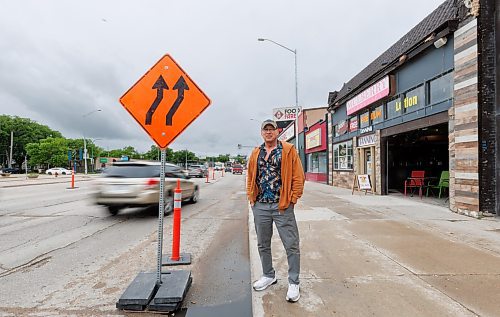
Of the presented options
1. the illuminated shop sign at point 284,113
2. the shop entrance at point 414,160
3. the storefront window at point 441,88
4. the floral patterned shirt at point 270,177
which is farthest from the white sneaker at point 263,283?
the illuminated shop sign at point 284,113

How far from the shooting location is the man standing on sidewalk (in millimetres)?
3270

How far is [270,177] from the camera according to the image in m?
3.37

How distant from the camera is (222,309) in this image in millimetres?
3248

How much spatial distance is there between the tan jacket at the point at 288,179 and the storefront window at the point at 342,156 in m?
14.7

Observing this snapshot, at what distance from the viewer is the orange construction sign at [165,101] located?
11.5 feet

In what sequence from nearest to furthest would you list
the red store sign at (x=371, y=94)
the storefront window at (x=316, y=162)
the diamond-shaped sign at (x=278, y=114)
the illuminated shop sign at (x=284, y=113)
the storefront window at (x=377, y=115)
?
the red store sign at (x=371, y=94) → the storefront window at (x=377, y=115) → the storefront window at (x=316, y=162) → the illuminated shop sign at (x=284, y=113) → the diamond-shaped sign at (x=278, y=114)

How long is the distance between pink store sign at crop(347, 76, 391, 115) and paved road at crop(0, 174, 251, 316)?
8.22m

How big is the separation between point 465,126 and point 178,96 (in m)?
8.16

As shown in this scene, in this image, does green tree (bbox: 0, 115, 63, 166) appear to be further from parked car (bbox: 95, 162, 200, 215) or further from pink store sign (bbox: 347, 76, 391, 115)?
pink store sign (bbox: 347, 76, 391, 115)

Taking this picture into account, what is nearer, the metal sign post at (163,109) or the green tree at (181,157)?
the metal sign post at (163,109)

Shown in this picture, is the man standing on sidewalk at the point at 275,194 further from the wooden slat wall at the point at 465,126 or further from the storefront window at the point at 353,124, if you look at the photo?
the storefront window at the point at 353,124

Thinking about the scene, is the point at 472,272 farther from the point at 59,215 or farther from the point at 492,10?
the point at 59,215

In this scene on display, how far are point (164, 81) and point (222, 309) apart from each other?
2.64 meters

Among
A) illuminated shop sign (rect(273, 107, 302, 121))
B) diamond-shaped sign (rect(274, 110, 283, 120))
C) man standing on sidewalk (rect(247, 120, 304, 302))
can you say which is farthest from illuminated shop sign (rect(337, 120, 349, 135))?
diamond-shaped sign (rect(274, 110, 283, 120))
